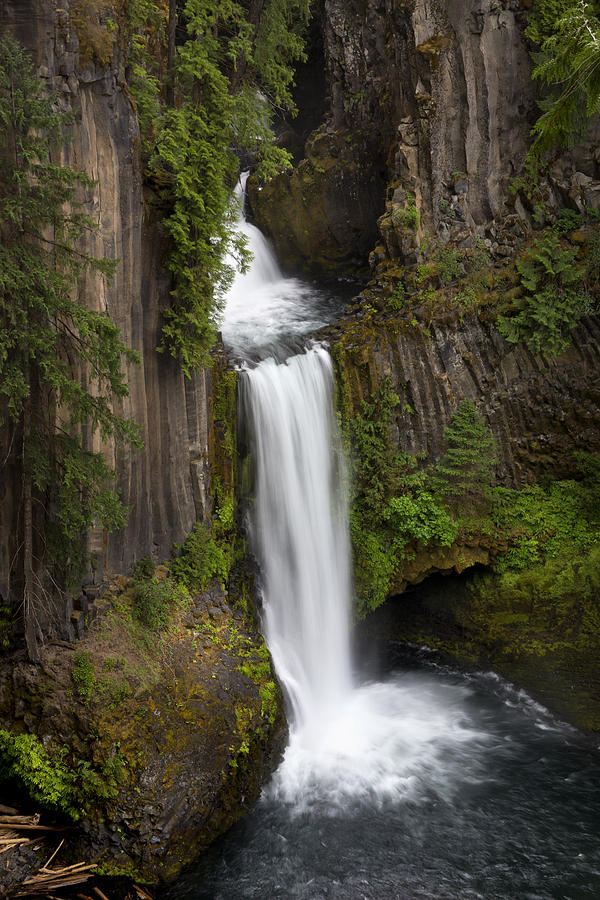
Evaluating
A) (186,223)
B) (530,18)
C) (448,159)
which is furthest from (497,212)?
(186,223)

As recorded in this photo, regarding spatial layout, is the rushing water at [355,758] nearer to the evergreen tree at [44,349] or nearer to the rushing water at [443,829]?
the rushing water at [443,829]

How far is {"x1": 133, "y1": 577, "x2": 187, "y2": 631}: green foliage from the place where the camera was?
27.1 feet

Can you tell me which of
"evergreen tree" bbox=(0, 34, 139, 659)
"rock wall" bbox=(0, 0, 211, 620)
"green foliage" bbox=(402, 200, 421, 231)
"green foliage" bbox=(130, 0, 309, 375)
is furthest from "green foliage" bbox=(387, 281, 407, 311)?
"evergreen tree" bbox=(0, 34, 139, 659)

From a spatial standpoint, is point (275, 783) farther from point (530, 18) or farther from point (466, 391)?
point (530, 18)

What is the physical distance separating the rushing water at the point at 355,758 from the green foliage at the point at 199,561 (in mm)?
1066

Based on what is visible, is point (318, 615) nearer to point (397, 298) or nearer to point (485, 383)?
point (485, 383)

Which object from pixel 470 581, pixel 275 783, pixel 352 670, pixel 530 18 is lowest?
pixel 275 783

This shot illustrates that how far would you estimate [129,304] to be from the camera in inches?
325

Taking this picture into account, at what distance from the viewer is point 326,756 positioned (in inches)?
358

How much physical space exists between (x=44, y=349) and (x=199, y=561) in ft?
14.9

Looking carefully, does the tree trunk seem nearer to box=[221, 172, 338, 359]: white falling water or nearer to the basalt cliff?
box=[221, 172, 338, 359]: white falling water

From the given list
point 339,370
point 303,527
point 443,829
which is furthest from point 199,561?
point 443,829

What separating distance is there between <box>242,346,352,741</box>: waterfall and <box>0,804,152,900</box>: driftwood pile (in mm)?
4106

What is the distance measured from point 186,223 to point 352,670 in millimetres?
8943
